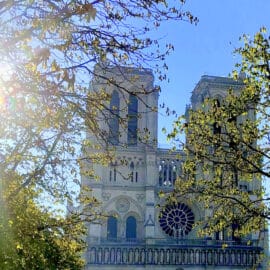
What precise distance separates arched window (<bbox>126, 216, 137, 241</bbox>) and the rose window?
74.0 inches

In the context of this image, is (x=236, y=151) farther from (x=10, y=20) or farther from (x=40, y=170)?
(x=10, y=20)

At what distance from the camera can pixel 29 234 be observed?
34.5 ft

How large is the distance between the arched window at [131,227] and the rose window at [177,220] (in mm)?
1880

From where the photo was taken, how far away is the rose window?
3981 centimetres

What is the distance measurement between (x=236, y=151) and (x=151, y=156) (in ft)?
93.0

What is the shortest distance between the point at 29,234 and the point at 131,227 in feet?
96.7

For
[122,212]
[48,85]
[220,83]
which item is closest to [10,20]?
[48,85]

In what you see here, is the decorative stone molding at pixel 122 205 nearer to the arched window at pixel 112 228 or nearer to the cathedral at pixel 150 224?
the cathedral at pixel 150 224

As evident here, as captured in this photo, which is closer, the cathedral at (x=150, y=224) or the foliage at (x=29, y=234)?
the foliage at (x=29, y=234)

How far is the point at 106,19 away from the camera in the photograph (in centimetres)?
702

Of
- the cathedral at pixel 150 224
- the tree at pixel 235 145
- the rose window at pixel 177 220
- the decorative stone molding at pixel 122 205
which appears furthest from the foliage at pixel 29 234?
the rose window at pixel 177 220

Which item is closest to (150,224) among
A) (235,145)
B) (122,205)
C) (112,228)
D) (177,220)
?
(177,220)

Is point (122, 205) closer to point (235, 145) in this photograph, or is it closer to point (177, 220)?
point (177, 220)

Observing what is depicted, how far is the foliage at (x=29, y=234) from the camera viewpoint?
31.7 ft
